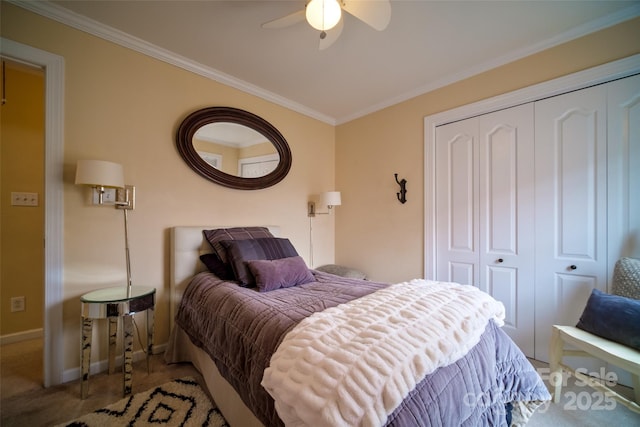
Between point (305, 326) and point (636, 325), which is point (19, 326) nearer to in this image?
point (305, 326)

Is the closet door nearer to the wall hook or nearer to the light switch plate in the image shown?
the wall hook

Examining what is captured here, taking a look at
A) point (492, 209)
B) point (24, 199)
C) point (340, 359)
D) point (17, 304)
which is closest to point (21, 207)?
point (24, 199)

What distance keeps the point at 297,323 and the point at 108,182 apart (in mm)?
1565

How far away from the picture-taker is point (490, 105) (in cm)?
219

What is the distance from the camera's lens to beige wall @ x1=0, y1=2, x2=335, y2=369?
Answer: 5.53ft

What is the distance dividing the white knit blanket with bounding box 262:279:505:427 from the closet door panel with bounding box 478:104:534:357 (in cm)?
130

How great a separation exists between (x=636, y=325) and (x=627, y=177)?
103 cm

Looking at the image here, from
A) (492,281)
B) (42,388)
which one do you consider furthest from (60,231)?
(492,281)

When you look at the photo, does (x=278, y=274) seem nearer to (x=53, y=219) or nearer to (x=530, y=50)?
(x=53, y=219)

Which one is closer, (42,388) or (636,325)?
(636,325)

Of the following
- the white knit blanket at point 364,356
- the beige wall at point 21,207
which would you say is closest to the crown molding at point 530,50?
the white knit blanket at point 364,356

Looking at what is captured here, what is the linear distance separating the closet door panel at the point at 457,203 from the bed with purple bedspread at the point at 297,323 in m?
1.14

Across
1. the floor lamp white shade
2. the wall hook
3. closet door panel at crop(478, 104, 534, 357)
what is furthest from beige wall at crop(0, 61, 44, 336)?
closet door panel at crop(478, 104, 534, 357)

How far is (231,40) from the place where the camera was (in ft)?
6.39
